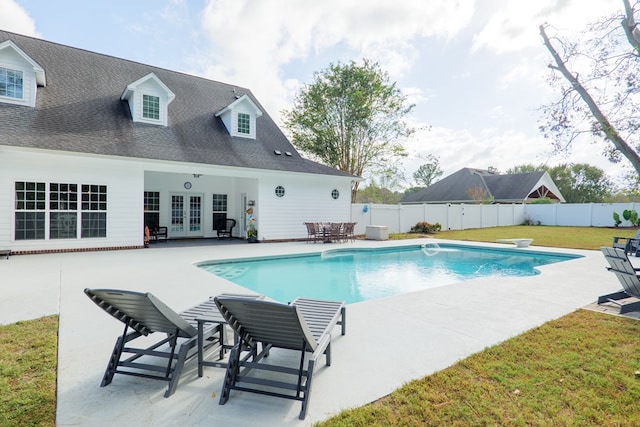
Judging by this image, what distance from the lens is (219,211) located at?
16.6 m

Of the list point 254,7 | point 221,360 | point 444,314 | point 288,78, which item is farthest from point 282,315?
point 288,78

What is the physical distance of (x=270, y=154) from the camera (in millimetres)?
15391

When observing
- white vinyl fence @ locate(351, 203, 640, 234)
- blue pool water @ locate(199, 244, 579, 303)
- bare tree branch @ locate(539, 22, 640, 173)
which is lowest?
blue pool water @ locate(199, 244, 579, 303)

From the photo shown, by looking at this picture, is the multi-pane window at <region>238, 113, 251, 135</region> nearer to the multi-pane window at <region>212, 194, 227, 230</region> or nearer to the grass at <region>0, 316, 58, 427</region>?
the multi-pane window at <region>212, 194, 227, 230</region>

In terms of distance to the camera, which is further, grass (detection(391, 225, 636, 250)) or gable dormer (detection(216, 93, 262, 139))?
gable dormer (detection(216, 93, 262, 139))

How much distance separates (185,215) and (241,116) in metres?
5.21

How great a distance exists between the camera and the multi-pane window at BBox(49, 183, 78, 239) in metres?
10.5

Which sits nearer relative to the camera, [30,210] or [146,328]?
[146,328]

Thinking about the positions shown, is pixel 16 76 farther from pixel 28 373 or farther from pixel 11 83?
pixel 28 373

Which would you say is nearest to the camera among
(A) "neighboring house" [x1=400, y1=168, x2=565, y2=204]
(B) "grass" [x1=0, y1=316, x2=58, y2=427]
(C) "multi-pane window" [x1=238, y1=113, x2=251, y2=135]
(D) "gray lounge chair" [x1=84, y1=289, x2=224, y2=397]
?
(B) "grass" [x1=0, y1=316, x2=58, y2=427]

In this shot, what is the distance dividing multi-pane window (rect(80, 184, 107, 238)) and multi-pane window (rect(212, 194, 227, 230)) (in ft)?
17.9

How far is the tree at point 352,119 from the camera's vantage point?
76.7 feet

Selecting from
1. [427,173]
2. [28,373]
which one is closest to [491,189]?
[427,173]

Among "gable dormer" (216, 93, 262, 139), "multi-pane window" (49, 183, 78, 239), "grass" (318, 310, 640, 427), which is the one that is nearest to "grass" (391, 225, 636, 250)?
"gable dormer" (216, 93, 262, 139)
